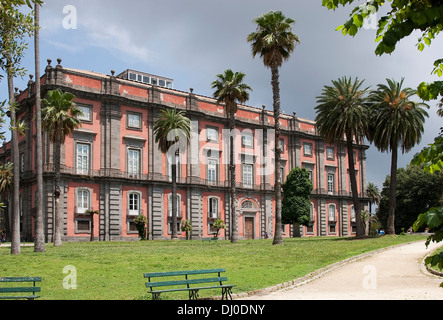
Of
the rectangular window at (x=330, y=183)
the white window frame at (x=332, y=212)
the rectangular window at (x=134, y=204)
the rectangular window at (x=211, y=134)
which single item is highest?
the rectangular window at (x=211, y=134)

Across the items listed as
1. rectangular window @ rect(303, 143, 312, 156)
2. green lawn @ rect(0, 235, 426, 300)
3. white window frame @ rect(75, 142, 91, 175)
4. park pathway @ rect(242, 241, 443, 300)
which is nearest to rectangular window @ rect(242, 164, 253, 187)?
rectangular window @ rect(303, 143, 312, 156)

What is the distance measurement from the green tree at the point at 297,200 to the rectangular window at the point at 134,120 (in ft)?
54.1

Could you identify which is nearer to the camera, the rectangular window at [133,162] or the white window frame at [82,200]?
the white window frame at [82,200]

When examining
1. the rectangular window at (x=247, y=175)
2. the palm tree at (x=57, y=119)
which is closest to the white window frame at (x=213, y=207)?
the rectangular window at (x=247, y=175)

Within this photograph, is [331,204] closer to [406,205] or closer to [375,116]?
[406,205]

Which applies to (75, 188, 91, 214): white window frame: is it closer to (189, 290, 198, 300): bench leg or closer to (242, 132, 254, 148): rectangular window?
(242, 132, 254, 148): rectangular window

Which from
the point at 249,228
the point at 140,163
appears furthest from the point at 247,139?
the point at 140,163

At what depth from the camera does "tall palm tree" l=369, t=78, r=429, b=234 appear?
39.3 m

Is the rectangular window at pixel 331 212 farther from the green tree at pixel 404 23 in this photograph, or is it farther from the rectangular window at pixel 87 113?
the green tree at pixel 404 23

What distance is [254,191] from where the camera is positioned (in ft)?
193

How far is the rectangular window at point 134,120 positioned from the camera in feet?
161

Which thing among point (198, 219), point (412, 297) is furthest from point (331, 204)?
point (412, 297)
